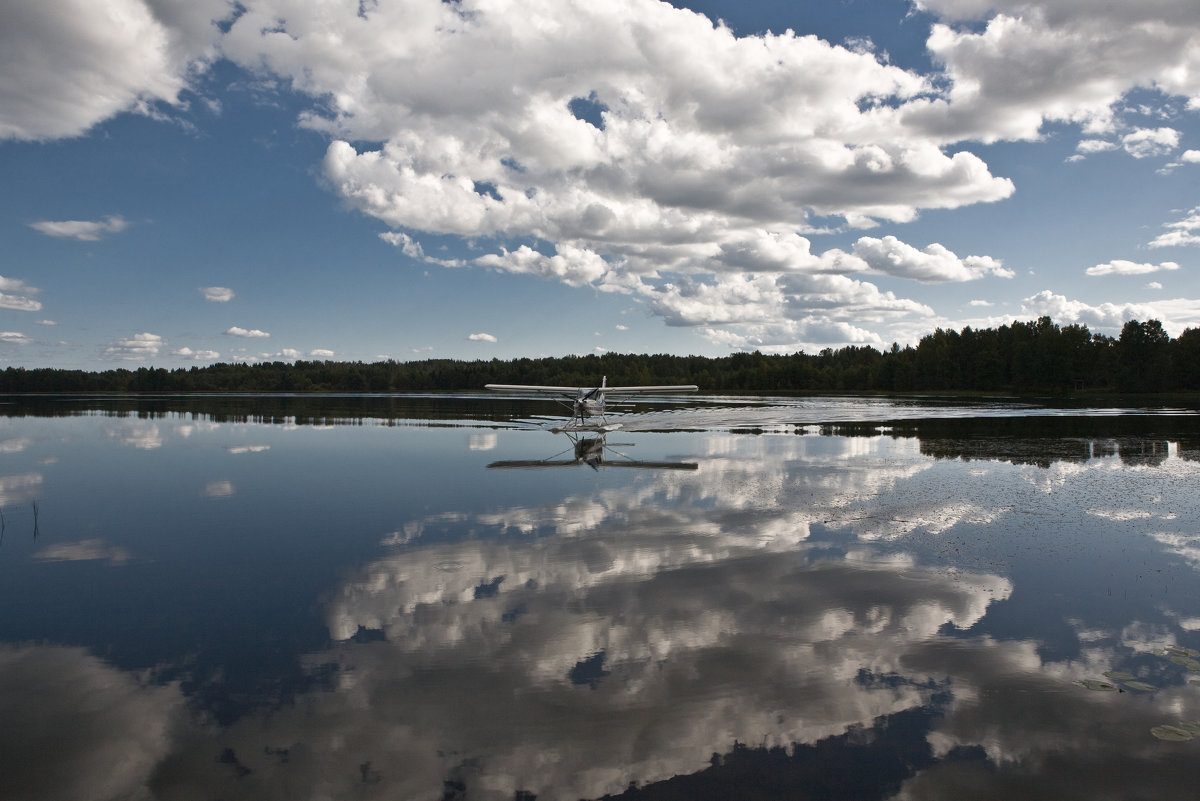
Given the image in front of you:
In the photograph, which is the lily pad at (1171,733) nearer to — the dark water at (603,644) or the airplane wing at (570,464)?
the dark water at (603,644)

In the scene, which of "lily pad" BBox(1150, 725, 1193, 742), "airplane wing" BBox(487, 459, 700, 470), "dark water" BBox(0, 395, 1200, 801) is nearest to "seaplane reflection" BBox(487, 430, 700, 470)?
"airplane wing" BBox(487, 459, 700, 470)

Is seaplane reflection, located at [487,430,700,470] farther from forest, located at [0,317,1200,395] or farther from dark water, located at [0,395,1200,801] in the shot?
forest, located at [0,317,1200,395]

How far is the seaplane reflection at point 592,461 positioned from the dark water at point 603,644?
3794mm

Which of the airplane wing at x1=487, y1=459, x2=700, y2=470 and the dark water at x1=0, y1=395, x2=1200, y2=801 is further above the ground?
the airplane wing at x1=487, y1=459, x2=700, y2=470

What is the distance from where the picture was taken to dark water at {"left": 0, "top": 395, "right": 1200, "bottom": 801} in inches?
154

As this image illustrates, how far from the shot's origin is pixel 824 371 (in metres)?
120

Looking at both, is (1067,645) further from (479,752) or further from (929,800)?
(479,752)

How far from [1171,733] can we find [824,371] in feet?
400

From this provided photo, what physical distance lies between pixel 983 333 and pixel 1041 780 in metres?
110

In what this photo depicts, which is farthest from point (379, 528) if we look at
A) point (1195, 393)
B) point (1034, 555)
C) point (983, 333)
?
point (983, 333)

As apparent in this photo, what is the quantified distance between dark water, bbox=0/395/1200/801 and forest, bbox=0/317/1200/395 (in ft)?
277

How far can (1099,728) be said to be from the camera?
4246mm

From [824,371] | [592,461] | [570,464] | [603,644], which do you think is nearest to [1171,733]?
[603,644]

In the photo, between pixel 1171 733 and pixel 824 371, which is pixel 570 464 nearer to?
pixel 1171 733
